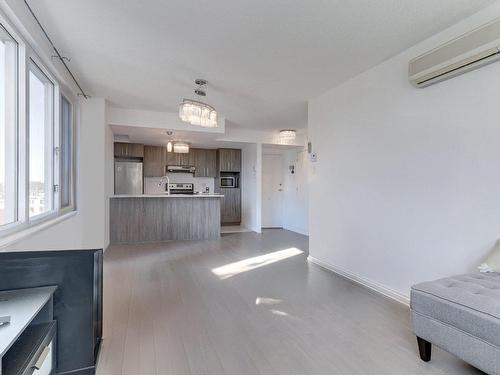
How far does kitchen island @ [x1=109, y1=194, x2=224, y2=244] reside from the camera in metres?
5.24

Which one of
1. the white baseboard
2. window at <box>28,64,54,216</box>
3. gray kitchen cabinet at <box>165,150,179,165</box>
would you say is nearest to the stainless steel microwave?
gray kitchen cabinet at <box>165,150,179,165</box>

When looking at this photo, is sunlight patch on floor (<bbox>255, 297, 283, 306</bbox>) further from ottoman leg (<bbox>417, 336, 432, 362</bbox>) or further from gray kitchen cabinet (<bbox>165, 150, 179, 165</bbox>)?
gray kitchen cabinet (<bbox>165, 150, 179, 165</bbox>)

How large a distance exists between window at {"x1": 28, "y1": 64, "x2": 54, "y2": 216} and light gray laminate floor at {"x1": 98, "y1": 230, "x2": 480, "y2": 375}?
1.20 metres

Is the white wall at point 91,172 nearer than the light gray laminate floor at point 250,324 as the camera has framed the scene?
No

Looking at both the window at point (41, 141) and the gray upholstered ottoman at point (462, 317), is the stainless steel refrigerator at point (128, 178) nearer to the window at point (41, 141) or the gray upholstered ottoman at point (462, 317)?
the window at point (41, 141)

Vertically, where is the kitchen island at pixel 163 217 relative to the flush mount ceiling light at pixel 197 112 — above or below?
below

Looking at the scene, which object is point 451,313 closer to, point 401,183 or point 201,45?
point 401,183

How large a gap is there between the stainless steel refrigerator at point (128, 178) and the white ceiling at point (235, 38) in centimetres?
310

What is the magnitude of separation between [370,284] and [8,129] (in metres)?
3.68

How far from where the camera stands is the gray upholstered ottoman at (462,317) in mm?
1369

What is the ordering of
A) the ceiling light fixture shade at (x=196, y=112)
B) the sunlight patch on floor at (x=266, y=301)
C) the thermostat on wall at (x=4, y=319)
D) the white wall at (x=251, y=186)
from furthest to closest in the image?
1. the white wall at (x=251, y=186)
2. the ceiling light fixture shade at (x=196, y=112)
3. the sunlight patch on floor at (x=266, y=301)
4. the thermostat on wall at (x=4, y=319)

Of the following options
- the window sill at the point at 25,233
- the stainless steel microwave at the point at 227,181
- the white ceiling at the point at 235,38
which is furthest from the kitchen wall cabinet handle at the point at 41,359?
the stainless steel microwave at the point at 227,181

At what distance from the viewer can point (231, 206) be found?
758 cm

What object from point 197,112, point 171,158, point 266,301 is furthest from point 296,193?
point 266,301
